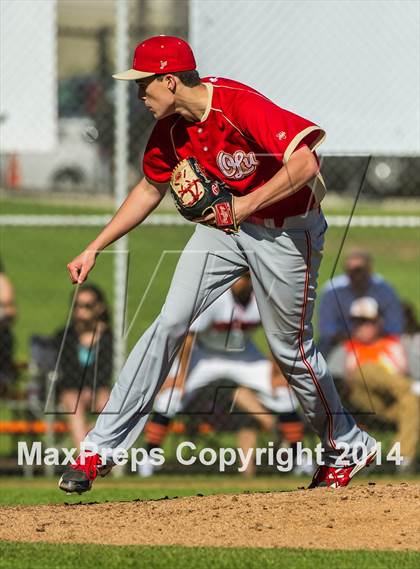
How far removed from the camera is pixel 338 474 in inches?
265

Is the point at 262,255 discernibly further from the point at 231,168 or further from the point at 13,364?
the point at 13,364

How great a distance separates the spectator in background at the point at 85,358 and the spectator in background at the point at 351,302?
163 centimetres

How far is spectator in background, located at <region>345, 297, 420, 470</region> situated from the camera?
966 centimetres

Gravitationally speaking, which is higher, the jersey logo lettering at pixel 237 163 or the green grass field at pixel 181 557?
Result: the jersey logo lettering at pixel 237 163

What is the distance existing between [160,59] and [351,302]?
4.38 meters

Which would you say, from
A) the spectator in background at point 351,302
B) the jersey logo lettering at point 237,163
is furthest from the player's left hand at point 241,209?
the spectator in background at point 351,302

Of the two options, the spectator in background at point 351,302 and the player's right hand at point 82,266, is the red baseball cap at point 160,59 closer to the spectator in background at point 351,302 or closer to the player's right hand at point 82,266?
the player's right hand at point 82,266

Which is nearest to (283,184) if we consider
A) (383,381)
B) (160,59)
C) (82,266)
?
(160,59)

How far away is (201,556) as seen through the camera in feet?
17.2

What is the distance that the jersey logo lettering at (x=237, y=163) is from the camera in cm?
618

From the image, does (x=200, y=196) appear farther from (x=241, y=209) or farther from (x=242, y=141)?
(x=242, y=141)

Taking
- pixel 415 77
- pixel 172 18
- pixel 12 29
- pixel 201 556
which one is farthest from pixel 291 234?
pixel 172 18

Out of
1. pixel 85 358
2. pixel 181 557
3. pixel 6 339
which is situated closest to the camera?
pixel 181 557

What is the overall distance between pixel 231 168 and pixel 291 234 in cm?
43
